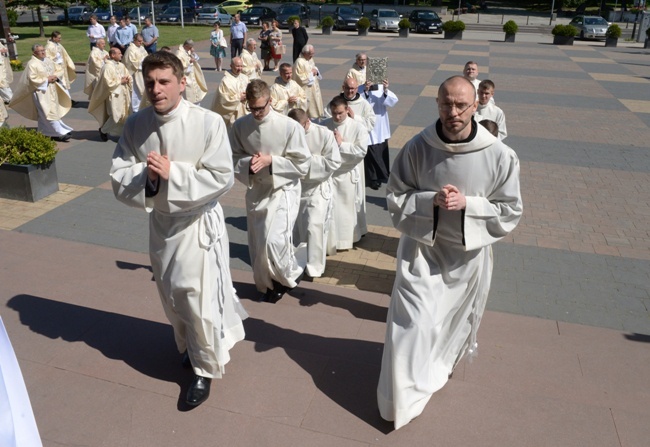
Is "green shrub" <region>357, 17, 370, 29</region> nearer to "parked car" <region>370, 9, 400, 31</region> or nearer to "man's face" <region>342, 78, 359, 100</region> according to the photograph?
"parked car" <region>370, 9, 400, 31</region>

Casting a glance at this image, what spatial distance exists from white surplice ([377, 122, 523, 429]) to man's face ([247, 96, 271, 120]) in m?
1.74

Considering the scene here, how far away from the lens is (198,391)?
13.6 ft

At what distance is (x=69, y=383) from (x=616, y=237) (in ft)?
21.4

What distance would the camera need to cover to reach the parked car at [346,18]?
37.0m

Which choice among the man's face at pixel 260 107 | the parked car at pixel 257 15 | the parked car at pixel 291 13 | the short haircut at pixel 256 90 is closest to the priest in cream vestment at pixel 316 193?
the man's face at pixel 260 107

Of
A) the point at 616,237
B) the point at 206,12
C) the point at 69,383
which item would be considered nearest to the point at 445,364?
the point at 69,383

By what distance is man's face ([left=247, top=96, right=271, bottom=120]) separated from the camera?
534 centimetres

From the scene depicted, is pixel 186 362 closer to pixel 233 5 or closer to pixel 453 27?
pixel 453 27

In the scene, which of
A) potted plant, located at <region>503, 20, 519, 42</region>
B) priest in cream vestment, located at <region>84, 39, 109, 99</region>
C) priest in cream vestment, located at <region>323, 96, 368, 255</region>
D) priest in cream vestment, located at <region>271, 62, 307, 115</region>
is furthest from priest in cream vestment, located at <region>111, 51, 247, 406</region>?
potted plant, located at <region>503, 20, 519, 42</region>

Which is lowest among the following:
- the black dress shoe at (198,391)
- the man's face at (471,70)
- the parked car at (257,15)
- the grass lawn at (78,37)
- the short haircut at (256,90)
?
the black dress shoe at (198,391)

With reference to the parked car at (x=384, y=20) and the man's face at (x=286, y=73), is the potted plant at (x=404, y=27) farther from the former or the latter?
the man's face at (x=286, y=73)

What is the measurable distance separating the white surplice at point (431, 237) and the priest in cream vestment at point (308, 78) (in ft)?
30.2

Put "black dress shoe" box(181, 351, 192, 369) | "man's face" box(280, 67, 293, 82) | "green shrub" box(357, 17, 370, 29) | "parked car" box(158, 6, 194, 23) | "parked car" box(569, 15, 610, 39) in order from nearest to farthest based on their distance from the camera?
"black dress shoe" box(181, 351, 192, 369) → "man's face" box(280, 67, 293, 82) → "parked car" box(569, 15, 610, 39) → "green shrub" box(357, 17, 370, 29) → "parked car" box(158, 6, 194, 23)

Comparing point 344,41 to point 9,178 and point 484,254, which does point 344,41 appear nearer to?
point 9,178
